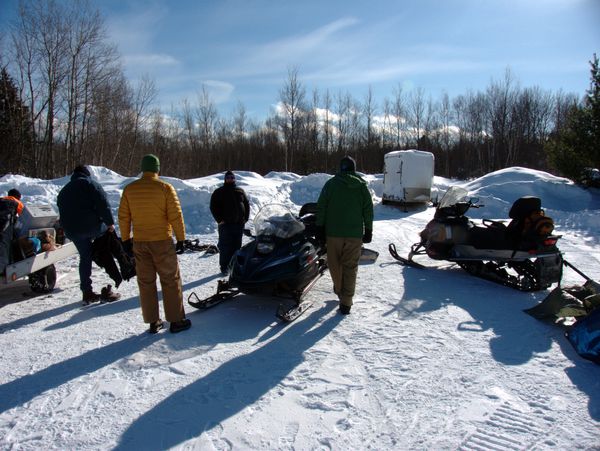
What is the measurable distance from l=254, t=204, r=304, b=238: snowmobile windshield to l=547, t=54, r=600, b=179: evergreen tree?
16111 mm

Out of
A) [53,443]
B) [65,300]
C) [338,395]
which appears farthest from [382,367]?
[65,300]

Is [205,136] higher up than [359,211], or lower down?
higher up

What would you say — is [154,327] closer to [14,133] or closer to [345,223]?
[345,223]

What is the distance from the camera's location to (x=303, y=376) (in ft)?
10.5

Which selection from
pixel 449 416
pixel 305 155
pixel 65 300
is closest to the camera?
pixel 449 416

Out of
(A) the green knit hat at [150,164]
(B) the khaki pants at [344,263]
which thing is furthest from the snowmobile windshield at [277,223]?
(A) the green knit hat at [150,164]

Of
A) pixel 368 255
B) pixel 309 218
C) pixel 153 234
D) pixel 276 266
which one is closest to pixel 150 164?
pixel 153 234

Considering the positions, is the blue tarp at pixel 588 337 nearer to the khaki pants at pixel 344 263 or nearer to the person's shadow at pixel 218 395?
the khaki pants at pixel 344 263

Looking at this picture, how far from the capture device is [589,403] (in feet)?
9.29

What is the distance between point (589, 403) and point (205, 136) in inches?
1695

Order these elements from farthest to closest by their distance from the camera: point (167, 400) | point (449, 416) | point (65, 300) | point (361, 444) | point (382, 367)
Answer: point (65, 300) → point (382, 367) → point (167, 400) → point (449, 416) → point (361, 444)

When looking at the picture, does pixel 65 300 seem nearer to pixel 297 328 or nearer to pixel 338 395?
pixel 297 328

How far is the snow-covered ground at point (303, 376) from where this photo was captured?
2.51 metres

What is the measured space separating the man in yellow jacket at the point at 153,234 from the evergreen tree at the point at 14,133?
888 inches
